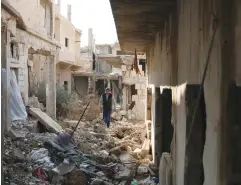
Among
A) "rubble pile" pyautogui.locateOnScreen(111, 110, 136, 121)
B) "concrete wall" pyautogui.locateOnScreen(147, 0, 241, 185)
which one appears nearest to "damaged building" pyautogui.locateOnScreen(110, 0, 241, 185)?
"concrete wall" pyautogui.locateOnScreen(147, 0, 241, 185)

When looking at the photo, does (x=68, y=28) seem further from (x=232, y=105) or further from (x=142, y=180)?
(x=232, y=105)

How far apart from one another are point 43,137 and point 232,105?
847 cm

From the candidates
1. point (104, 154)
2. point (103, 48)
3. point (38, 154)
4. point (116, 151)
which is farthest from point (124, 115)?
point (103, 48)

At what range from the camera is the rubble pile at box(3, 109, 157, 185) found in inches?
287

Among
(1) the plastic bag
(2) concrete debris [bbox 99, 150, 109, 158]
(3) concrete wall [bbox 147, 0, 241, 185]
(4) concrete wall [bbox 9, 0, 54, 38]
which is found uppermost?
(4) concrete wall [bbox 9, 0, 54, 38]

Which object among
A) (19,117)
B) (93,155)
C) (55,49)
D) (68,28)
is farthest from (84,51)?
(93,155)

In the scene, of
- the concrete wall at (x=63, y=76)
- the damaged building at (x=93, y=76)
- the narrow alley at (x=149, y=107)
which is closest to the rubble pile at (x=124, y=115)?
the narrow alley at (x=149, y=107)

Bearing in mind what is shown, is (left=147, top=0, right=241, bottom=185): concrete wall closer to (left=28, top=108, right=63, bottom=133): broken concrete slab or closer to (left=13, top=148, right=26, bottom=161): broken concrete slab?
(left=13, top=148, right=26, bottom=161): broken concrete slab

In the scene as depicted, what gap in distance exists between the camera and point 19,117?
38.6 ft

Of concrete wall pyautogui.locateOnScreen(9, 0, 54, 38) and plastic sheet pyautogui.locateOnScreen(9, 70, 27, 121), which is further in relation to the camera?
concrete wall pyautogui.locateOnScreen(9, 0, 54, 38)

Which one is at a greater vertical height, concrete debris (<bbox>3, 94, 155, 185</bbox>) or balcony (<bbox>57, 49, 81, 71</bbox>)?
balcony (<bbox>57, 49, 81, 71</bbox>)

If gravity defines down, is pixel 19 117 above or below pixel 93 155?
above

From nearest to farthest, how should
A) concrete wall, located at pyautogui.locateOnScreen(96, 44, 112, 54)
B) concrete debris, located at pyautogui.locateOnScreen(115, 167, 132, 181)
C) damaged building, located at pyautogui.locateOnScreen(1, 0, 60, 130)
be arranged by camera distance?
concrete debris, located at pyautogui.locateOnScreen(115, 167, 132, 181), damaged building, located at pyautogui.locateOnScreen(1, 0, 60, 130), concrete wall, located at pyautogui.locateOnScreen(96, 44, 112, 54)

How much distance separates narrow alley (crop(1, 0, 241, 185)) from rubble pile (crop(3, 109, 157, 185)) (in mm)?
26
